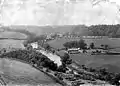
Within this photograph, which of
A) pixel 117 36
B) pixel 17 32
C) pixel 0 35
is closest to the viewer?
pixel 0 35

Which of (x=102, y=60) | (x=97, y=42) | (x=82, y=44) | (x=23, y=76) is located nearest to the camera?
(x=23, y=76)

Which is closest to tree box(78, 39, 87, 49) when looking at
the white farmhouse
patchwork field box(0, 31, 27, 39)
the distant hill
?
the distant hill

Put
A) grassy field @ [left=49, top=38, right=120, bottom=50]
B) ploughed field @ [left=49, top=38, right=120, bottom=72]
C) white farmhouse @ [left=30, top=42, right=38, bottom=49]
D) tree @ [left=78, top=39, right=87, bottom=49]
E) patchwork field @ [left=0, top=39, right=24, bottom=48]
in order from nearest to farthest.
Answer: ploughed field @ [left=49, top=38, right=120, bottom=72], patchwork field @ [left=0, top=39, right=24, bottom=48], tree @ [left=78, top=39, right=87, bottom=49], grassy field @ [left=49, top=38, right=120, bottom=50], white farmhouse @ [left=30, top=42, right=38, bottom=49]

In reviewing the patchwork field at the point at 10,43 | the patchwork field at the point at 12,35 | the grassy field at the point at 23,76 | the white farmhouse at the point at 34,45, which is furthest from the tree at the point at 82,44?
the grassy field at the point at 23,76

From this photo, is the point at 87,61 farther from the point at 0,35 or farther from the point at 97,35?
the point at 97,35

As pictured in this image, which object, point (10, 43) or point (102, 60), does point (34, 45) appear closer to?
point (10, 43)

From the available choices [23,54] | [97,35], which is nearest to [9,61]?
[23,54]

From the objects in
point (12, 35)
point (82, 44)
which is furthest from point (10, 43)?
point (82, 44)

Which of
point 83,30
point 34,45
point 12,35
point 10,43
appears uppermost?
point 12,35

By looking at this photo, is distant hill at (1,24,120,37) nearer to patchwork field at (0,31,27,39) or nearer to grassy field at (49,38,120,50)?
patchwork field at (0,31,27,39)

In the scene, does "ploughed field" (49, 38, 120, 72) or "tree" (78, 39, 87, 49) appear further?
"tree" (78, 39, 87, 49)

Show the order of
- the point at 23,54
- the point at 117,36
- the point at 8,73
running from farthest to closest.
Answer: the point at 117,36 → the point at 23,54 → the point at 8,73
